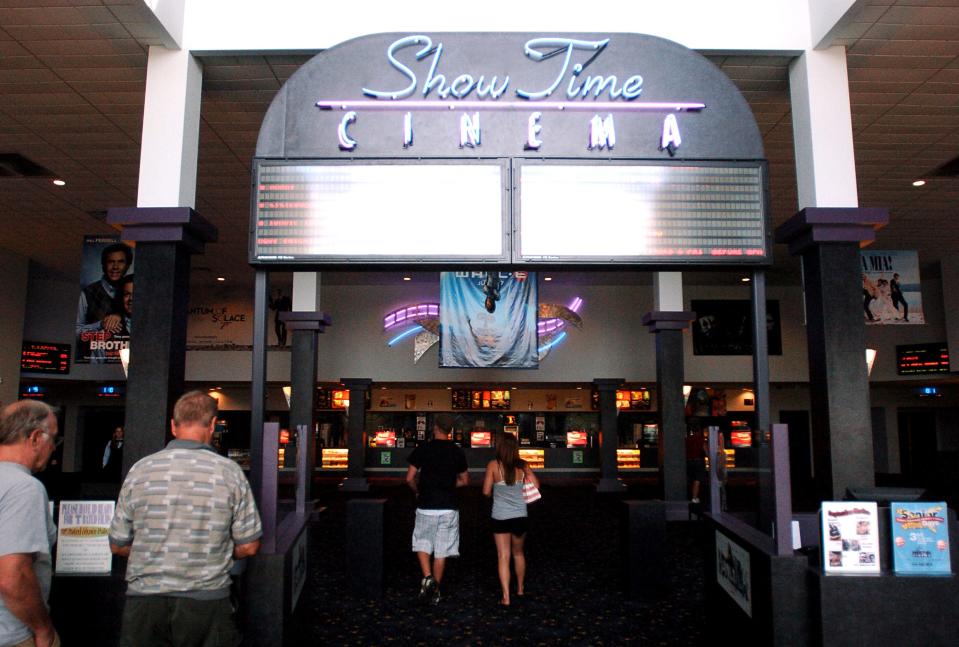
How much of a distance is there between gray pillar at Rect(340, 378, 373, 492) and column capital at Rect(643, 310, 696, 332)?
21.2 ft

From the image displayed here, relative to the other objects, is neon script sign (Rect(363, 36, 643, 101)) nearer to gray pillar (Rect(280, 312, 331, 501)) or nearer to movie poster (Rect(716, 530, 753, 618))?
movie poster (Rect(716, 530, 753, 618))

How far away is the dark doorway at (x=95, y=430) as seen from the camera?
16.5 m

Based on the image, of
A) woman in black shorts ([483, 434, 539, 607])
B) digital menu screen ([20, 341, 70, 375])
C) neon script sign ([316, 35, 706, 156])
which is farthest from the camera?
digital menu screen ([20, 341, 70, 375])

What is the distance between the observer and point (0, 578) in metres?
2.30

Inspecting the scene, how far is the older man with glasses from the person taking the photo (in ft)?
7.61

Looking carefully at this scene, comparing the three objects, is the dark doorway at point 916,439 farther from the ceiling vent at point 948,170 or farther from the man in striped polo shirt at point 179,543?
the man in striped polo shirt at point 179,543

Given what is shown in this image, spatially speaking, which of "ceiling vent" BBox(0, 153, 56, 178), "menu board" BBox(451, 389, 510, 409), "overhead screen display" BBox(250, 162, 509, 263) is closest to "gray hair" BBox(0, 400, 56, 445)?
"overhead screen display" BBox(250, 162, 509, 263)

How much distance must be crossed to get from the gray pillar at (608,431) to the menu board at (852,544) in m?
10.7

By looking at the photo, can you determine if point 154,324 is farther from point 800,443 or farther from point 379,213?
point 800,443

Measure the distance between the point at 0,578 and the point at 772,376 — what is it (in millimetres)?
15450

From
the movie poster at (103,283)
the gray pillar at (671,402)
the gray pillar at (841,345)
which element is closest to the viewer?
the gray pillar at (841,345)

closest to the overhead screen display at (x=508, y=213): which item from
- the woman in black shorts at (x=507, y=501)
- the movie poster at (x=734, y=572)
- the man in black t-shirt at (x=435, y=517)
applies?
the movie poster at (x=734, y=572)

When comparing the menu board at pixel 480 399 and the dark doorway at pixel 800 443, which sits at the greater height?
the menu board at pixel 480 399

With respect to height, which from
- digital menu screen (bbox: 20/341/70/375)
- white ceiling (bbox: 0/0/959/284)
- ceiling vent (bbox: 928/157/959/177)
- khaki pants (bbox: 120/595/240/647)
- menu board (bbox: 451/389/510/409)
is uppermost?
ceiling vent (bbox: 928/157/959/177)
